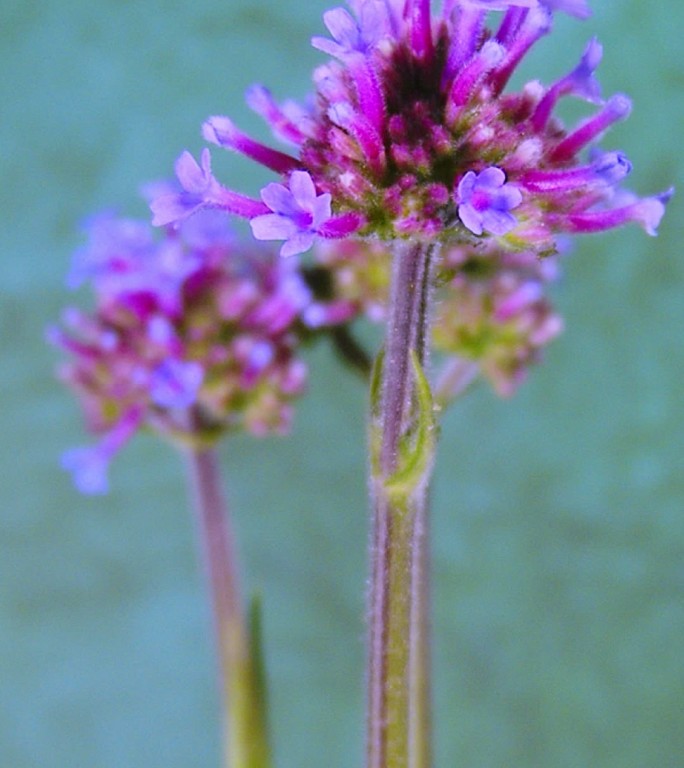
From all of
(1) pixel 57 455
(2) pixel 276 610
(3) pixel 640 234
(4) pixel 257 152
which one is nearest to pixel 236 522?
(2) pixel 276 610

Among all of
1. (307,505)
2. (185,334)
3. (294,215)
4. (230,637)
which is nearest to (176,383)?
(185,334)

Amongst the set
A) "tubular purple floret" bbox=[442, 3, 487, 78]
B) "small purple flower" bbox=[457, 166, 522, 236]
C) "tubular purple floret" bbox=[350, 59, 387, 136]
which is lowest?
"small purple flower" bbox=[457, 166, 522, 236]

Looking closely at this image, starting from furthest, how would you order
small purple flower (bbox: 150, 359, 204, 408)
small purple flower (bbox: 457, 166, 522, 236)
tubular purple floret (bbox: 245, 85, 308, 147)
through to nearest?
small purple flower (bbox: 150, 359, 204, 408)
tubular purple floret (bbox: 245, 85, 308, 147)
small purple flower (bbox: 457, 166, 522, 236)

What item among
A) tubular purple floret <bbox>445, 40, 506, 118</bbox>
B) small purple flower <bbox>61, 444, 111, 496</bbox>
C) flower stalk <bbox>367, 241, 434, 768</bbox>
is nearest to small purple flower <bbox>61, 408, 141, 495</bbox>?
small purple flower <bbox>61, 444, 111, 496</bbox>

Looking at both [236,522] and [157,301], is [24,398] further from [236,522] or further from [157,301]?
[157,301]

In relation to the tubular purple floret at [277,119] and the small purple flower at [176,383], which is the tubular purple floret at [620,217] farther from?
the small purple flower at [176,383]

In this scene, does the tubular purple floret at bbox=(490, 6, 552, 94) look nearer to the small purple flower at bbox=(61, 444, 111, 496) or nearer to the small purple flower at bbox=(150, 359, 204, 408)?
the small purple flower at bbox=(150, 359, 204, 408)
